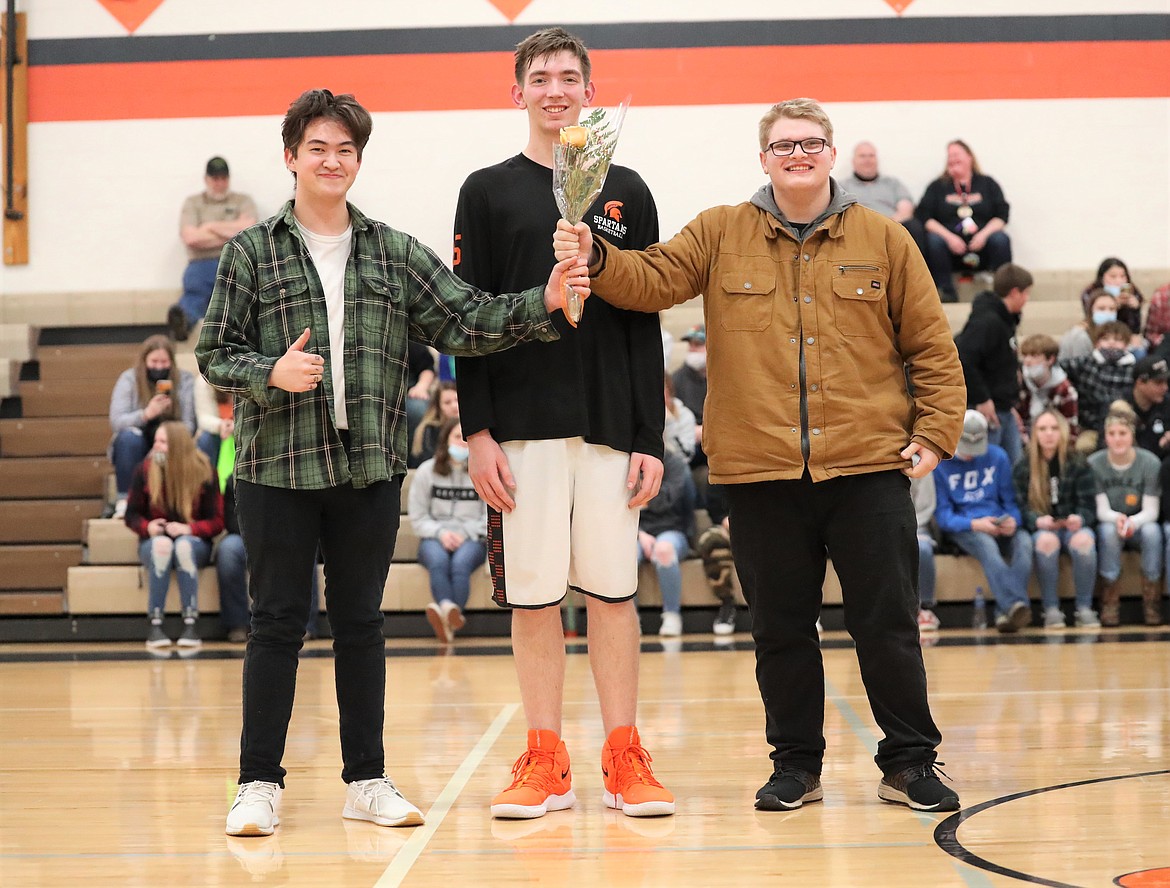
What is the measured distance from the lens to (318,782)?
140 inches

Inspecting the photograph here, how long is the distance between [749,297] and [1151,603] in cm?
473

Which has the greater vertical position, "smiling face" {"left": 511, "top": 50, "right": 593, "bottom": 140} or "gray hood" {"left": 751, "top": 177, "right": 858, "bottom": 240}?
"smiling face" {"left": 511, "top": 50, "right": 593, "bottom": 140}

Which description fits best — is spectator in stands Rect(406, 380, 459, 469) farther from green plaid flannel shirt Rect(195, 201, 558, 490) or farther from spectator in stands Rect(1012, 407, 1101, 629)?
green plaid flannel shirt Rect(195, 201, 558, 490)

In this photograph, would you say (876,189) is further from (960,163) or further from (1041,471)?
(1041,471)


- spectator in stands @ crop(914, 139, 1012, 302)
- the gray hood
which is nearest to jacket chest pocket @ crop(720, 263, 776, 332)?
the gray hood

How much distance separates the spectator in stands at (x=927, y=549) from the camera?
6.78 metres

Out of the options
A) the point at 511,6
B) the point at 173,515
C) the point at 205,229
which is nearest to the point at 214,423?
the point at 173,515

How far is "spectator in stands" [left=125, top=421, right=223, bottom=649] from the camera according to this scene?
7145mm

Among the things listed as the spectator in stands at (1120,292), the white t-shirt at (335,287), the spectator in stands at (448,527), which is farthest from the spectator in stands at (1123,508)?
the white t-shirt at (335,287)

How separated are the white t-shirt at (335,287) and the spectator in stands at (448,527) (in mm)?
3982

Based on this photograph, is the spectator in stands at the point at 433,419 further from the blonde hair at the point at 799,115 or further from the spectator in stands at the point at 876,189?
the blonde hair at the point at 799,115

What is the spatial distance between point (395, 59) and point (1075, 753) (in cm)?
809

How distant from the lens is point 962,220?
961 cm

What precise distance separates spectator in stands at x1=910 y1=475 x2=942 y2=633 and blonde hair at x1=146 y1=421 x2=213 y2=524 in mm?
3845
